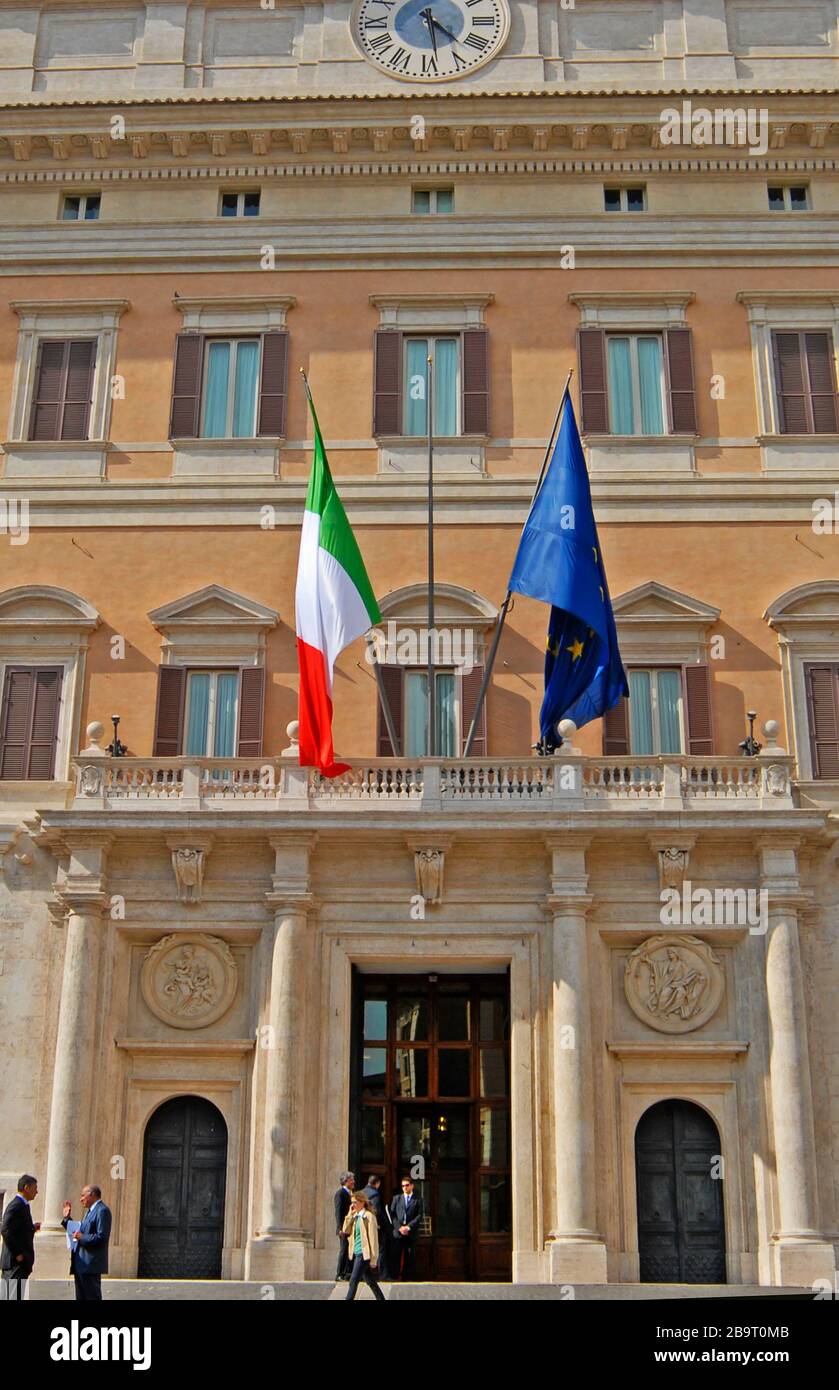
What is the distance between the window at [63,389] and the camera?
25.2 meters

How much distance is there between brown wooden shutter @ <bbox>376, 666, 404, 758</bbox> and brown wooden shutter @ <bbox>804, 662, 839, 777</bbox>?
18.7 feet

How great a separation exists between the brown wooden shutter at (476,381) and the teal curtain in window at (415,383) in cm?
62

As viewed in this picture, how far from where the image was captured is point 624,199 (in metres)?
26.3

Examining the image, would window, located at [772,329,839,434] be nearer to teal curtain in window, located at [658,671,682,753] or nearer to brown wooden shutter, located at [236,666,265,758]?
teal curtain in window, located at [658,671,682,753]

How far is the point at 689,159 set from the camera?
85.7 ft

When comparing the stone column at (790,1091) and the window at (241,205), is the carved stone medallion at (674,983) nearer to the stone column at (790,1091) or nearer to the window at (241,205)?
the stone column at (790,1091)

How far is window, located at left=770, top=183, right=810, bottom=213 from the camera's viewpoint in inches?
1030

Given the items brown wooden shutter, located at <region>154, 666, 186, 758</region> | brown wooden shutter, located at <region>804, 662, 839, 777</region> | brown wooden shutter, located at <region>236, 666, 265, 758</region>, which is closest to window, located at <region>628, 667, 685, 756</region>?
brown wooden shutter, located at <region>804, 662, 839, 777</region>

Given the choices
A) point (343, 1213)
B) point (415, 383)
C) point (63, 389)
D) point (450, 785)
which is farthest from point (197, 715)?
point (343, 1213)

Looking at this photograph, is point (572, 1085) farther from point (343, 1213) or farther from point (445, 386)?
point (445, 386)

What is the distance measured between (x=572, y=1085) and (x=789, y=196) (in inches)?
569

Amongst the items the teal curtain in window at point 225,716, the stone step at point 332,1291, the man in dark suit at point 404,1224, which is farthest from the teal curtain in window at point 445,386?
the stone step at point 332,1291

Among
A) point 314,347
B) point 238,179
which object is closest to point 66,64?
point 238,179
